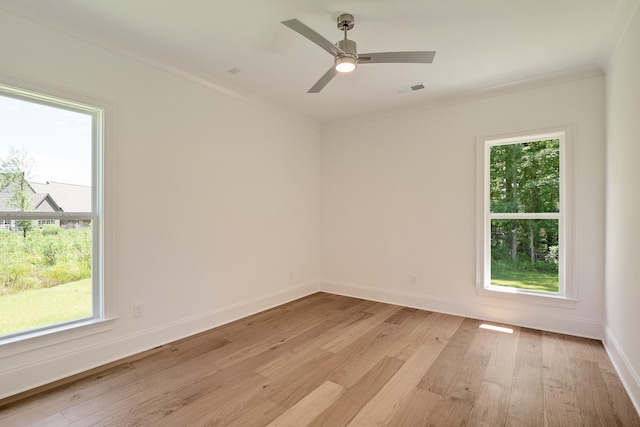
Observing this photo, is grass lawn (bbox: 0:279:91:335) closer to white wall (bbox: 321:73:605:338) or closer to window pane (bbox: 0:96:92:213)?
window pane (bbox: 0:96:92:213)

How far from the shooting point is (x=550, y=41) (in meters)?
2.59

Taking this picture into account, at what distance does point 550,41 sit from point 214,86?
315 centimetres

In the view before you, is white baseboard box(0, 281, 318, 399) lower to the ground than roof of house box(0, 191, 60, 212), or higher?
lower

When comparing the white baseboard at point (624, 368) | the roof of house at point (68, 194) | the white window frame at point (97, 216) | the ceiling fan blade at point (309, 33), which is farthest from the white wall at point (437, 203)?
the roof of house at point (68, 194)

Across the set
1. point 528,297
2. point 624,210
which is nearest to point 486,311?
point 528,297

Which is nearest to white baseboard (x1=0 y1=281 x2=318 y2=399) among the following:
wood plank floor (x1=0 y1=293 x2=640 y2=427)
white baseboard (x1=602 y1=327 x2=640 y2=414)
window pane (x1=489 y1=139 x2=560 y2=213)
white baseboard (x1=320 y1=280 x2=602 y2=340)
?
wood plank floor (x1=0 y1=293 x2=640 y2=427)

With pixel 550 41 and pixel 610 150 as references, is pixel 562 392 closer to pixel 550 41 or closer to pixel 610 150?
pixel 610 150

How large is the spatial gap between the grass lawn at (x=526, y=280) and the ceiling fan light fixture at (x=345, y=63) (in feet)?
9.54

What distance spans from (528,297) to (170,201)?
3.86 meters

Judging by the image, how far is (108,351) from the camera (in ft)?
8.46

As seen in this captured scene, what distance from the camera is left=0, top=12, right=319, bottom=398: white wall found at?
2305 millimetres

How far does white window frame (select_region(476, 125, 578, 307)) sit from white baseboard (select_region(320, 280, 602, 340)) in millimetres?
155

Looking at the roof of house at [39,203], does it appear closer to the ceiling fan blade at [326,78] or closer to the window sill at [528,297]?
the ceiling fan blade at [326,78]

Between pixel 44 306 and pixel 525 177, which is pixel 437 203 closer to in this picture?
pixel 525 177
